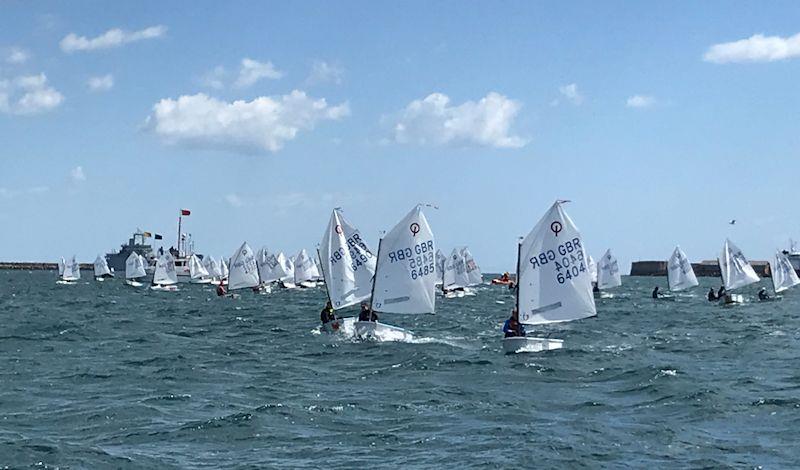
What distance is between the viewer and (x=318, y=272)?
13612cm

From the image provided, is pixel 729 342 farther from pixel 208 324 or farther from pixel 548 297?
pixel 208 324

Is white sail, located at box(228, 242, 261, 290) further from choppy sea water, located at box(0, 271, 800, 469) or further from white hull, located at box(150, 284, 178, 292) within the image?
choppy sea water, located at box(0, 271, 800, 469)

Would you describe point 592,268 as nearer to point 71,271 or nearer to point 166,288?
point 166,288

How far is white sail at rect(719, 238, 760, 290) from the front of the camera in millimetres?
77062

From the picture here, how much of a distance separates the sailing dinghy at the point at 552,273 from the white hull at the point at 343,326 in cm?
879

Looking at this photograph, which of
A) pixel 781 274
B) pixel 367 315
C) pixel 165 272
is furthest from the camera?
pixel 165 272

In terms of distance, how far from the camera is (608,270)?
342ft

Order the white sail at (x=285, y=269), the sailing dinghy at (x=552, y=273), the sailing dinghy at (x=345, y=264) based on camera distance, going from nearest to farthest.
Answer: the sailing dinghy at (x=552, y=273) → the sailing dinghy at (x=345, y=264) → the white sail at (x=285, y=269)

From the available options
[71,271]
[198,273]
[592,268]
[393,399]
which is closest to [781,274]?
[592,268]

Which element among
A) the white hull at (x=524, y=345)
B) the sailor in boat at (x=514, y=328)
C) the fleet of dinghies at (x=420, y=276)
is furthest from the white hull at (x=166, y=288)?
the white hull at (x=524, y=345)

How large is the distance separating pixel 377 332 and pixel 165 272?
8099 centimetres

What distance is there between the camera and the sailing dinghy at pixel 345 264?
159ft

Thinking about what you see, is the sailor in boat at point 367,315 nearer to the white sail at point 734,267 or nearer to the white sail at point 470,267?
the white sail at point 734,267

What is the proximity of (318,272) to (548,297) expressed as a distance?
98.0 metres
